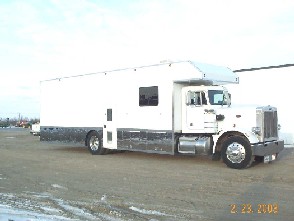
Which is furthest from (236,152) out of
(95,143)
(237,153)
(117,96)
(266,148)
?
(95,143)

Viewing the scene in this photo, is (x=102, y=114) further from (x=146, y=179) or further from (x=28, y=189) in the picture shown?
(x=28, y=189)

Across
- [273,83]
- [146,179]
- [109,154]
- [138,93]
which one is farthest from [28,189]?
[273,83]

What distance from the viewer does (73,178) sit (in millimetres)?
10430

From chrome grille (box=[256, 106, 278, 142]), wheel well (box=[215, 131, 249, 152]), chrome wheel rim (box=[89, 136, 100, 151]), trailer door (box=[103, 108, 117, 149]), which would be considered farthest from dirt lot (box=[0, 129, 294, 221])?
chrome wheel rim (box=[89, 136, 100, 151])

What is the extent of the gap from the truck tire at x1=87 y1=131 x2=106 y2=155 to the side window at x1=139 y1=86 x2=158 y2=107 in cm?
284

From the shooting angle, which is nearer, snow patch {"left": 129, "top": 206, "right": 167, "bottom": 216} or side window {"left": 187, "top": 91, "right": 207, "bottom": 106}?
snow patch {"left": 129, "top": 206, "right": 167, "bottom": 216}

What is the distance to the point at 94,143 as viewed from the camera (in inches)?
658

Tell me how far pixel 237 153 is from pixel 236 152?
4cm

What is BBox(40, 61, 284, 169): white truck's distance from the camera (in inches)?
487

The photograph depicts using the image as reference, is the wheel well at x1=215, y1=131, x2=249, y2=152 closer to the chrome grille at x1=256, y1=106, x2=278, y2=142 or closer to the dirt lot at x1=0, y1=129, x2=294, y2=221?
the dirt lot at x1=0, y1=129, x2=294, y2=221

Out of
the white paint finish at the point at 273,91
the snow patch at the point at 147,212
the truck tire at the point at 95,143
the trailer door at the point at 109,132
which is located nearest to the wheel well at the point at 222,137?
the trailer door at the point at 109,132
